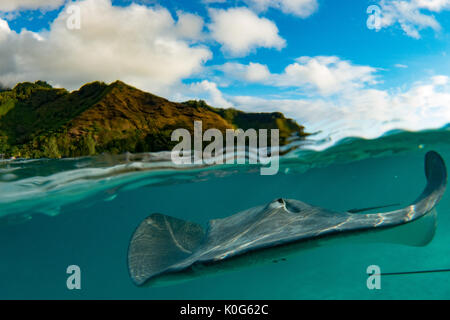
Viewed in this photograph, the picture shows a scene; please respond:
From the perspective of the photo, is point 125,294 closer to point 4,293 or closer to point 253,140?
point 4,293

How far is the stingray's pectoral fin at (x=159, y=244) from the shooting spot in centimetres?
411

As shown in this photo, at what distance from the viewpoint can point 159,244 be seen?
17.9 feet

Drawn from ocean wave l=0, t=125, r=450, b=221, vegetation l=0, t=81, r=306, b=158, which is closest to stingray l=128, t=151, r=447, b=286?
vegetation l=0, t=81, r=306, b=158

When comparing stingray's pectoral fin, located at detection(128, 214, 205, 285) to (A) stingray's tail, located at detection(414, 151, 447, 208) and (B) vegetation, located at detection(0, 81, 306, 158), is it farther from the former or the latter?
(A) stingray's tail, located at detection(414, 151, 447, 208)

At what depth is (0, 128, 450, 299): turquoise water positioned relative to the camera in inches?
448

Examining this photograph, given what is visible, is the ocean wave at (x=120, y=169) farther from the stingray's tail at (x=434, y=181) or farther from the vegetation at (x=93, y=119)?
the stingray's tail at (x=434, y=181)

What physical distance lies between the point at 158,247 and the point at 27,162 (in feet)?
20.5

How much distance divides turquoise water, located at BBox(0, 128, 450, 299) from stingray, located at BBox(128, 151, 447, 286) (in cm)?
44

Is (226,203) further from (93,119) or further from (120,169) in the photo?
(93,119)

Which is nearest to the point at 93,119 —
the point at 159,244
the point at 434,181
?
the point at 159,244

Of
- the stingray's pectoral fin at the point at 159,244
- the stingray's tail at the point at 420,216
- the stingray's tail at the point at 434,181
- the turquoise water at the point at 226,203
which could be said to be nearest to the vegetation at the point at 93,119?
the turquoise water at the point at 226,203

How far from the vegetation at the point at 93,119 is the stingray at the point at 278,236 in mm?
3688
